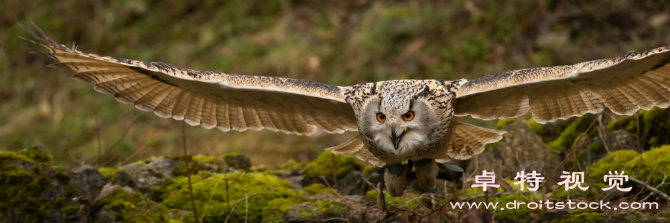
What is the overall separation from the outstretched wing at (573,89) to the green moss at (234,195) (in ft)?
5.51

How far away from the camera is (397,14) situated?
10688 millimetres

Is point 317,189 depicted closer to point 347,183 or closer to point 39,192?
point 347,183

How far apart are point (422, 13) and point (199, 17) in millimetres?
4925

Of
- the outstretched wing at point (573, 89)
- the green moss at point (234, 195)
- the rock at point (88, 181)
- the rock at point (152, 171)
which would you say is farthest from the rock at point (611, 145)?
the rock at point (88, 181)

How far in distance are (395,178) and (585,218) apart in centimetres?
134

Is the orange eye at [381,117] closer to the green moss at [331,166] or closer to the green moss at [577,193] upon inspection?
the green moss at [577,193]

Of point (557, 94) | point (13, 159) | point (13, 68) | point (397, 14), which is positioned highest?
point (397, 14)

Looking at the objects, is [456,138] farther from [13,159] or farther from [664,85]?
[13,159]

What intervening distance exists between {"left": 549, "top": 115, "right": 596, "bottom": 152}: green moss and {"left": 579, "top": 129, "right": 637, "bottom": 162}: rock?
197mm

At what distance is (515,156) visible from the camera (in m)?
5.39

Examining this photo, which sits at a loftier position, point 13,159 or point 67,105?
point 67,105

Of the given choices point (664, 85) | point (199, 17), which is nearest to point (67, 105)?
point (199, 17)

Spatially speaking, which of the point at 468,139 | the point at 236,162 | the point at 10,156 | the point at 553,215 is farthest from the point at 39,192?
the point at 553,215

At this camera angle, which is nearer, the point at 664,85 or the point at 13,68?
the point at 664,85
